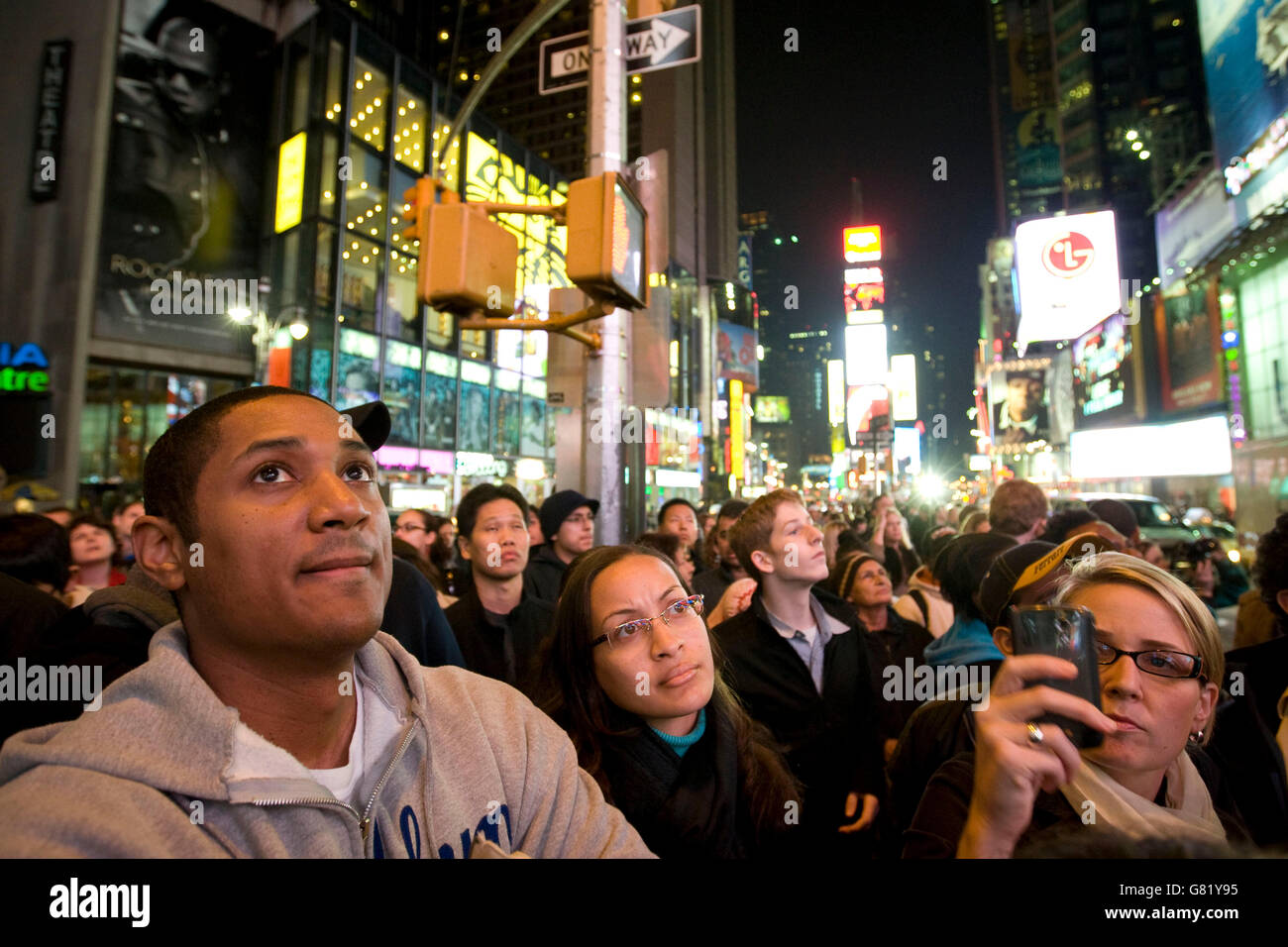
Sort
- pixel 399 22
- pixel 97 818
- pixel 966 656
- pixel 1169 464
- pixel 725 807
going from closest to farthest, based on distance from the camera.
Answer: pixel 97 818 → pixel 725 807 → pixel 966 656 → pixel 1169 464 → pixel 399 22

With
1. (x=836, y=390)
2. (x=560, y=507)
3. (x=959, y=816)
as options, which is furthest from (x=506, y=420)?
(x=836, y=390)

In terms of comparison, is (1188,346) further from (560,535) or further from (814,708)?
(814,708)

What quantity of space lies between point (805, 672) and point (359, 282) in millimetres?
29985

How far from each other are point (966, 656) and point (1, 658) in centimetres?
436

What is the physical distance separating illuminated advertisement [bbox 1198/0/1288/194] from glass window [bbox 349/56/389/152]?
35177 mm

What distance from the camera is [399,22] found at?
137ft

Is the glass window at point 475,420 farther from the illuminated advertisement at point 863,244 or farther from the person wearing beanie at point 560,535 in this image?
the illuminated advertisement at point 863,244

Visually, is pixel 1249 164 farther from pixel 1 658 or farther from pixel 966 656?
pixel 1 658

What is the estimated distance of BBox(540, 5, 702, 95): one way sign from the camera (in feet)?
20.3

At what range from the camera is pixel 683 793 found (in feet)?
7.59

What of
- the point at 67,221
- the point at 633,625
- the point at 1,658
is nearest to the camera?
the point at 633,625

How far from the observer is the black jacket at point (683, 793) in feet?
7.36

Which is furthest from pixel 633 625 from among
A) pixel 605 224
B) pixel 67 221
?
pixel 67 221

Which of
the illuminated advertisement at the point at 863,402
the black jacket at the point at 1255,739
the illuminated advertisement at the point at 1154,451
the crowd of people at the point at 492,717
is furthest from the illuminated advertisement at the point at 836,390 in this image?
the crowd of people at the point at 492,717
